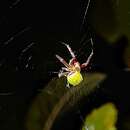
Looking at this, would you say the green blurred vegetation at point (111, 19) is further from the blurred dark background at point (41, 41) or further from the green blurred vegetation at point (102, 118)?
the green blurred vegetation at point (102, 118)

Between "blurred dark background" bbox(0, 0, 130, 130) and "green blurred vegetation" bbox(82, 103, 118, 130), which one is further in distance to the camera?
"green blurred vegetation" bbox(82, 103, 118, 130)

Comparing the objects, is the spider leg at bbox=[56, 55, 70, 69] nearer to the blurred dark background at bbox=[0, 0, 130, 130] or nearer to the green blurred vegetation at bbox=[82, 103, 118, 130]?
the blurred dark background at bbox=[0, 0, 130, 130]

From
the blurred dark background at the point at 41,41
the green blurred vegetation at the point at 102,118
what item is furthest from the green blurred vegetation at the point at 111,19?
the green blurred vegetation at the point at 102,118

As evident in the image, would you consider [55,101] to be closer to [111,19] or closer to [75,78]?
[75,78]

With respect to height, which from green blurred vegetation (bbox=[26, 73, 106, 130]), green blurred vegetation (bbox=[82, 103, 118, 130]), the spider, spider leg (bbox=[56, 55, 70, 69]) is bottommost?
green blurred vegetation (bbox=[82, 103, 118, 130])

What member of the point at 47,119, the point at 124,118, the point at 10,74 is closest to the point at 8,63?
the point at 10,74

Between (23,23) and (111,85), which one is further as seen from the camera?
(111,85)

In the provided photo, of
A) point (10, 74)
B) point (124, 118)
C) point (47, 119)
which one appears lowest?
point (124, 118)

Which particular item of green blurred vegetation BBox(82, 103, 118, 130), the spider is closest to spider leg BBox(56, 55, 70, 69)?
the spider

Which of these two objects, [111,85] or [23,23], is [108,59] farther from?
[23,23]
